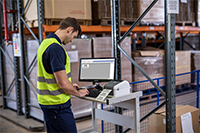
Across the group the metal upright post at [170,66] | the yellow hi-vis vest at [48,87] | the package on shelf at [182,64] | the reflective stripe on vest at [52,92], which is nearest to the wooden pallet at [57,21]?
the yellow hi-vis vest at [48,87]

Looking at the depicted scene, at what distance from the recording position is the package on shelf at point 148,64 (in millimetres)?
6477

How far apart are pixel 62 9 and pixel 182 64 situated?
168 inches

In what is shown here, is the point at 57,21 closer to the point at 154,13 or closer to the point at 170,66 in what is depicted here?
the point at 154,13

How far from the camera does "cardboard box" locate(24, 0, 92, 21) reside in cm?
507

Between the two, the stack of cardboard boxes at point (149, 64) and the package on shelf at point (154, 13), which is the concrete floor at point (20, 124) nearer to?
the stack of cardboard boxes at point (149, 64)

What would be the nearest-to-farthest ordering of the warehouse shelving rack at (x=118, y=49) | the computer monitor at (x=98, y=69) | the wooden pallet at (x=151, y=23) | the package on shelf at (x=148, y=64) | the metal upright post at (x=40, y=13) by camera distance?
the warehouse shelving rack at (x=118, y=49) → the computer monitor at (x=98, y=69) → the metal upright post at (x=40, y=13) → the package on shelf at (x=148, y=64) → the wooden pallet at (x=151, y=23)

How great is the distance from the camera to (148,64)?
663 cm

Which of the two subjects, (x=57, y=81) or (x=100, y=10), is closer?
(x=57, y=81)

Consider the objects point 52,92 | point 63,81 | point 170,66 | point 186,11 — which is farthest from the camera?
point 186,11

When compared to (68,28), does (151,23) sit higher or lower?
higher

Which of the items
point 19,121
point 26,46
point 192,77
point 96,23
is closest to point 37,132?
point 19,121

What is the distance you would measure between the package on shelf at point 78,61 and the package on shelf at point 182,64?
3180mm

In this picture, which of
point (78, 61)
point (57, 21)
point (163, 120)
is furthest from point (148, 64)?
point (163, 120)

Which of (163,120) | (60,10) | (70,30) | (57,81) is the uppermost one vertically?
(60,10)
